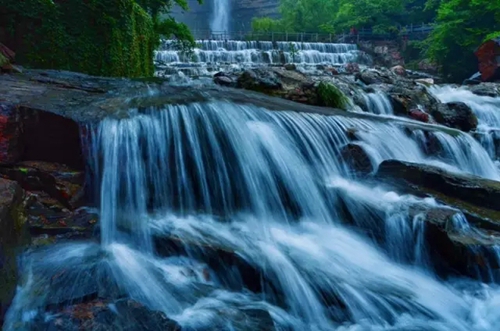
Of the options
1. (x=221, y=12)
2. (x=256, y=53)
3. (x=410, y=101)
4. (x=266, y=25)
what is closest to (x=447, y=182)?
(x=410, y=101)

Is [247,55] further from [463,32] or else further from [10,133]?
[10,133]

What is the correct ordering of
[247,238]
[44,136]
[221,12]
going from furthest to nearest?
[221,12]
[44,136]
[247,238]

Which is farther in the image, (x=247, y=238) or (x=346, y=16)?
(x=346, y=16)

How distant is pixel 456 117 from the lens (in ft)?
33.9

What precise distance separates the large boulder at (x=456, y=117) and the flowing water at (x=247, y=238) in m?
4.01

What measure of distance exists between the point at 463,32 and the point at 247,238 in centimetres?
2556

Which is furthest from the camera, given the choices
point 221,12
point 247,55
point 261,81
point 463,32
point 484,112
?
point 221,12

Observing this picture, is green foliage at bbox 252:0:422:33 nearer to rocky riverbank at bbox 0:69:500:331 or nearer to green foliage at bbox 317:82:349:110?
green foliage at bbox 317:82:349:110

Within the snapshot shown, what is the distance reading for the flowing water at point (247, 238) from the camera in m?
3.76

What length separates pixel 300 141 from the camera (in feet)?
21.5

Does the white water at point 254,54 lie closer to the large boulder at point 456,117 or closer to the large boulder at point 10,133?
the large boulder at point 456,117

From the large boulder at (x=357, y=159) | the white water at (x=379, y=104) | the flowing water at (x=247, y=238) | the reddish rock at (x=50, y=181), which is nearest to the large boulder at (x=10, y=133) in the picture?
the reddish rock at (x=50, y=181)

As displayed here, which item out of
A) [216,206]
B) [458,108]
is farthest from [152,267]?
[458,108]

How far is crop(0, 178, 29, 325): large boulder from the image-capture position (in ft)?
10.3
